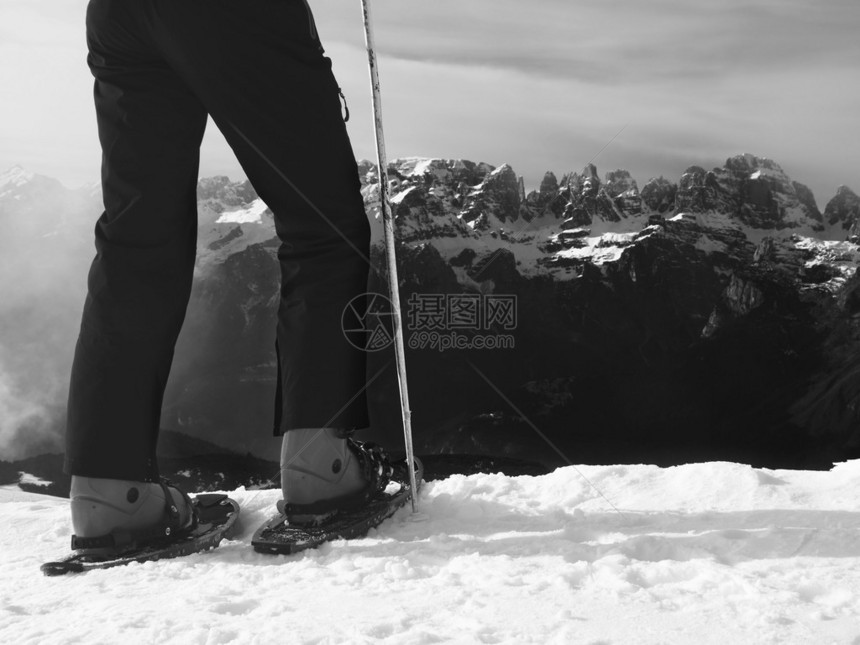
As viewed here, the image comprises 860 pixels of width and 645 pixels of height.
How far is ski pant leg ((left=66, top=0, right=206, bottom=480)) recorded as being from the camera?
129 centimetres

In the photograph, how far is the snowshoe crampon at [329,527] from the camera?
4.08 feet

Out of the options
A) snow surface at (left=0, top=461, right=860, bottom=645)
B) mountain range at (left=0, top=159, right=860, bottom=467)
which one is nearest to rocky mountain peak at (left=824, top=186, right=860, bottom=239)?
mountain range at (left=0, top=159, right=860, bottom=467)

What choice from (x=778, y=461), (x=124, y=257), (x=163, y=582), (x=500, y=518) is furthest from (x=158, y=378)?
(x=778, y=461)

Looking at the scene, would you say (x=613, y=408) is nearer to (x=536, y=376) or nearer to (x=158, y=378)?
(x=536, y=376)

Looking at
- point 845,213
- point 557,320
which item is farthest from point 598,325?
point 845,213

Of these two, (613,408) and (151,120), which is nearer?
(151,120)

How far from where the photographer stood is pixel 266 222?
77.2 metres

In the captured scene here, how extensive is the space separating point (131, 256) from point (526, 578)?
942 mm

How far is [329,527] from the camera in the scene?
4.34 ft

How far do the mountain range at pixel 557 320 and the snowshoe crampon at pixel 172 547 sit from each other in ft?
189

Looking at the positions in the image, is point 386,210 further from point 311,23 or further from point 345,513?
point 345,513

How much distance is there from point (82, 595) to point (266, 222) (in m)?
79.2

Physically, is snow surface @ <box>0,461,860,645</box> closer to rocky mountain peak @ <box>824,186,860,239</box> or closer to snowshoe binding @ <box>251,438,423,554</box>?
snowshoe binding @ <box>251,438,423,554</box>

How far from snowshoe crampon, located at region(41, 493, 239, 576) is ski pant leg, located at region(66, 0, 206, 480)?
137mm
